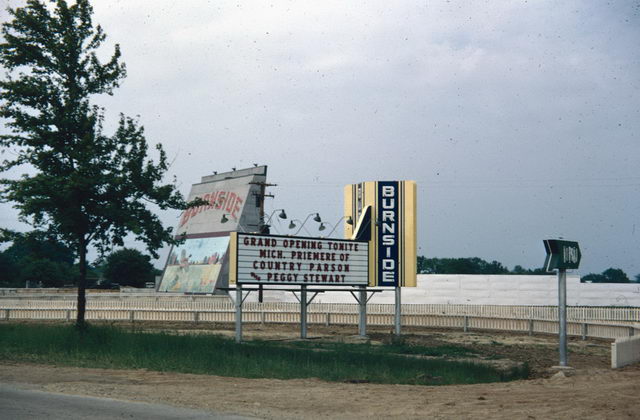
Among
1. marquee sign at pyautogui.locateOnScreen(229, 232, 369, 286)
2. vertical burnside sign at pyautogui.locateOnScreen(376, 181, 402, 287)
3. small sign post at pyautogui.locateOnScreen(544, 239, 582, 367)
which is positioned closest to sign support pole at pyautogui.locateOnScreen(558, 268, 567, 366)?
small sign post at pyautogui.locateOnScreen(544, 239, 582, 367)

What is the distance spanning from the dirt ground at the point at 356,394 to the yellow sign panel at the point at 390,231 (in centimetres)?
1342

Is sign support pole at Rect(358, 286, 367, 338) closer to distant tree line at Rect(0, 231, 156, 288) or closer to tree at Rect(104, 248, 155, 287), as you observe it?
distant tree line at Rect(0, 231, 156, 288)

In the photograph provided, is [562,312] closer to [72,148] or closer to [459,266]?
[72,148]

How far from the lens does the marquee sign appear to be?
90.9 ft

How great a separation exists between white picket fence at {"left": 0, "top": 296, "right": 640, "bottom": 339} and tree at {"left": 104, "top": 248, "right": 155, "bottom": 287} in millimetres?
58024

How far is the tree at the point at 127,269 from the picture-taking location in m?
105

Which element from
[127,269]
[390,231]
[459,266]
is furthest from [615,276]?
[390,231]

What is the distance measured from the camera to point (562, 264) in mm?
19469

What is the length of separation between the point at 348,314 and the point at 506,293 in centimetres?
2215

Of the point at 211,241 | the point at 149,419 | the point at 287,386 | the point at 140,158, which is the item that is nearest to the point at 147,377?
the point at 287,386

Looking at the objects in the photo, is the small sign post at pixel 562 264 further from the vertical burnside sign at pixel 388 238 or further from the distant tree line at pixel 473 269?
the distant tree line at pixel 473 269

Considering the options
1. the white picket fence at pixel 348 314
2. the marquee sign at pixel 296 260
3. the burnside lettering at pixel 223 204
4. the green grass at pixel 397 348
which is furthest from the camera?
the burnside lettering at pixel 223 204

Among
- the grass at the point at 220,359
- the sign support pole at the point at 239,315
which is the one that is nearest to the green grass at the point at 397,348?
the grass at the point at 220,359

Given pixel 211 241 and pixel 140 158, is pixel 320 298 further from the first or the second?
pixel 140 158
